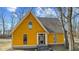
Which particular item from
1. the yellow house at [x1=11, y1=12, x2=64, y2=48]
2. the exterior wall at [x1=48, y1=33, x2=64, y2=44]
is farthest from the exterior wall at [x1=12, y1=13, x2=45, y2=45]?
the exterior wall at [x1=48, y1=33, x2=64, y2=44]

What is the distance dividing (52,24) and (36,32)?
0.68 feet

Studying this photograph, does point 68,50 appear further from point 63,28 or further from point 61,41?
point 63,28

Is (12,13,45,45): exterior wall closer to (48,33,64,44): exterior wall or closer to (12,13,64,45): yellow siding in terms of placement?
(12,13,64,45): yellow siding

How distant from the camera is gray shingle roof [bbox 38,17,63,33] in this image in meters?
2.13

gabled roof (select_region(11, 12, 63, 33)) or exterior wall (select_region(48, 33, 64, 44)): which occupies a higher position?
gabled roof (select_region(11, 12, 63, 33))

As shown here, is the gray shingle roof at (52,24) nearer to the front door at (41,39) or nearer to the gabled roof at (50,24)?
the gabled roof at (50,24)

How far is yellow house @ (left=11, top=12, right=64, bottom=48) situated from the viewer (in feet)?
6.98

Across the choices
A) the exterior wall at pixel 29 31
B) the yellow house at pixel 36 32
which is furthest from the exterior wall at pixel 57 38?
the exterior wall at pixel 29 31

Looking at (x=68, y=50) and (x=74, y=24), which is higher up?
(x=74, y=24)

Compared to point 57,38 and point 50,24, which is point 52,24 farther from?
point 57,38
